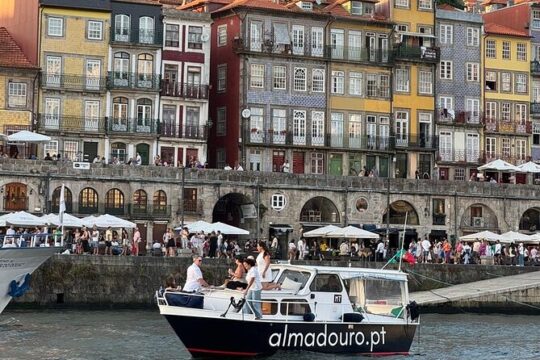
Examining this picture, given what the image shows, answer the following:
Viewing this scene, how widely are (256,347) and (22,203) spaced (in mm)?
33926

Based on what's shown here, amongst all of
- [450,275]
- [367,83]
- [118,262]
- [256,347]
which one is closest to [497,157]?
[367,83]

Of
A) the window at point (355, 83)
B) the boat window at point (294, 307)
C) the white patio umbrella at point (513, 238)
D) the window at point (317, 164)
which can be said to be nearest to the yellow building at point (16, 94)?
the window at point (317, 164)

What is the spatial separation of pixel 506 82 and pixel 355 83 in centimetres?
1197

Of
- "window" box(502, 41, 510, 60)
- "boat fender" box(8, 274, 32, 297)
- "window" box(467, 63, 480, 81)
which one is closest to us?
"boat fender" box(8, 274, 32, 297)

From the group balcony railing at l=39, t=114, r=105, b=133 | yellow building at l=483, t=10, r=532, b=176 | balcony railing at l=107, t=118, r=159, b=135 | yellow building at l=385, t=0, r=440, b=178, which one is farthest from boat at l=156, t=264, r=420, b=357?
yellow building at l=483, t=10, r=532, b=176

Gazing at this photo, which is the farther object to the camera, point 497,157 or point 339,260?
point 497,157

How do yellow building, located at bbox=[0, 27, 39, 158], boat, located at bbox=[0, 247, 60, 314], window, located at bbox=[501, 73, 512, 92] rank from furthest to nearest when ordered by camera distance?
1. window, located at bbox=[501, 73, 512, 92]
2. yellow building, located at bbox=[0, 27, 39, 158]
3. boat, located at bbox=[0, 247, 60, 314]

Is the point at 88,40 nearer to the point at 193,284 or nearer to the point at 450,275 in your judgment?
the point at 450,275

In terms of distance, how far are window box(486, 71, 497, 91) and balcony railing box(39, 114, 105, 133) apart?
26.7m

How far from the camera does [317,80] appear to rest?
3029 inches

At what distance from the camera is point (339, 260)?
5912 cm

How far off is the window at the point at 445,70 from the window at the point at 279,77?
38.6 ft

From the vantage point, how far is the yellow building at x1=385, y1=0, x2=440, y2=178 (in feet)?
261

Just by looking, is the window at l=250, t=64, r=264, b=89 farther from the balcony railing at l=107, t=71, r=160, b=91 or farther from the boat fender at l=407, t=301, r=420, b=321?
the boat fender at l=407, t=301, r=420, b=321
